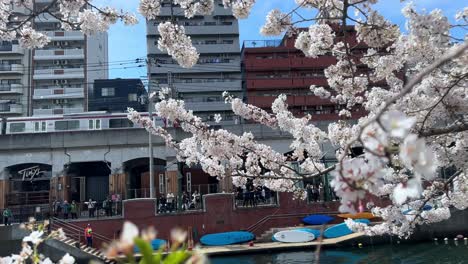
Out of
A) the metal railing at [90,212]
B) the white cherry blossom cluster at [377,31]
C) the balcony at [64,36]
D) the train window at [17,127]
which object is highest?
the balcony at [64,36]

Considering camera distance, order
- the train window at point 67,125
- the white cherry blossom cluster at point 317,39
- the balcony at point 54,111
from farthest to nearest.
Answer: the balcony at point 54,111, the train window at point 67,125, the white cherry blossom cluster at point 317,39

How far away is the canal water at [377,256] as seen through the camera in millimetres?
16719

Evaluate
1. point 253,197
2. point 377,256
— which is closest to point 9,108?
point 253,197

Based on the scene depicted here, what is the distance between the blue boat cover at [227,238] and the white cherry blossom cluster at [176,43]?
57.7 feet

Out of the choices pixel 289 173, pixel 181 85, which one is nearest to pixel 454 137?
pixel 289 173

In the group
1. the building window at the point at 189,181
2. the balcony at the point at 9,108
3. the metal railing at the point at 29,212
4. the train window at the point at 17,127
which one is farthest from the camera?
the balcony at the point at 9,108

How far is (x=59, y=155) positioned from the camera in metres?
31.0

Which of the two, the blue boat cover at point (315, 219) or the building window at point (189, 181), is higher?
the building window at point (189, 181)

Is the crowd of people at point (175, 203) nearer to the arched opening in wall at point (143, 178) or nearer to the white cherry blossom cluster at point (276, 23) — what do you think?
the arched opening in wall at point (143, 178)

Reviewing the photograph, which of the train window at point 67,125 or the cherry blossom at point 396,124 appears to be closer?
the cherry blossom at point 396,124

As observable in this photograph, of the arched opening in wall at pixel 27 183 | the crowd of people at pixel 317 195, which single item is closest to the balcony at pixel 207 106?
the arched opening in wall at pixel 27 183

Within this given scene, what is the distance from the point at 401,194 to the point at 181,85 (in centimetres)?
5164

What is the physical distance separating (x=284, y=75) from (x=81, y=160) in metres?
27.6

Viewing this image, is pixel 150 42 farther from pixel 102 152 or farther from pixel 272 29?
pixel 272 29
